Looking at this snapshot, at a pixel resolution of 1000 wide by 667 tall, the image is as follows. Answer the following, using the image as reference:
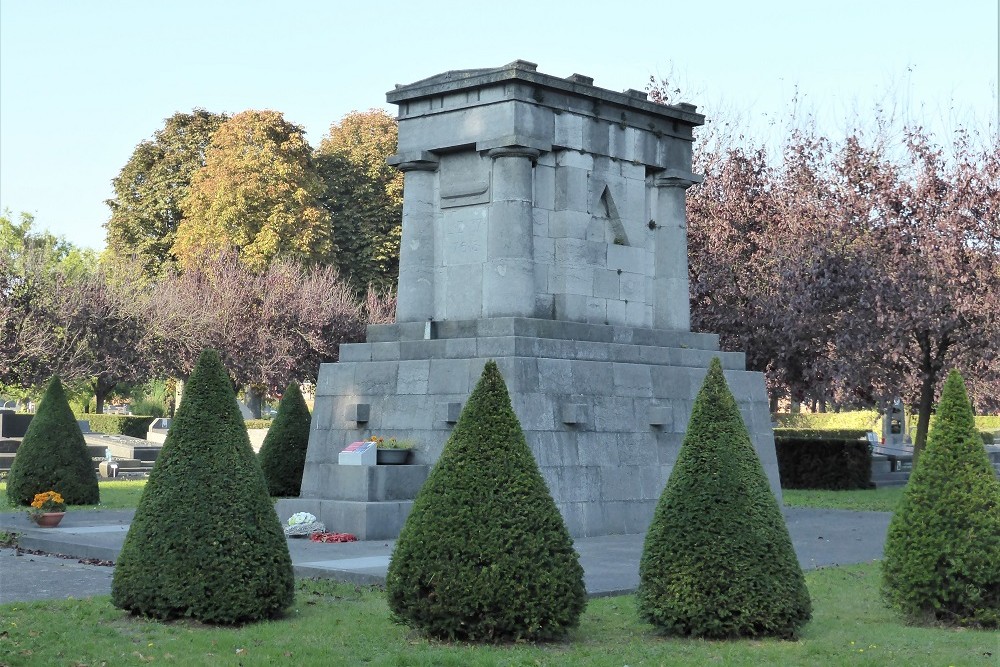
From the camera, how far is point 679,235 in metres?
24.5

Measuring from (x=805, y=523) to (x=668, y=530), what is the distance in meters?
12.8

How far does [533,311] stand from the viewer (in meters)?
21.6

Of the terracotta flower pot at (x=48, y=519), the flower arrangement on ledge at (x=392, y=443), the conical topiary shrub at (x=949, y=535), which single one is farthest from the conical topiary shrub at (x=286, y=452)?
the conical topiary shrub at (x=949, y=535)

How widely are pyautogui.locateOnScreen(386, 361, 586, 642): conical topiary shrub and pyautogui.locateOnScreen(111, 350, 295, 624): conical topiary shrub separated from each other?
61.0 inches

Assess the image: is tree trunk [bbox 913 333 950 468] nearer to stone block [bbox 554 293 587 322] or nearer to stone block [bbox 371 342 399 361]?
stone block [bbox 554 293 587 322]

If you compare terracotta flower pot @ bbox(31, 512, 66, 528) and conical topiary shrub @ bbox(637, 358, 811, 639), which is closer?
conical topiary shrub @ bbox(637, 358, 811, 639)

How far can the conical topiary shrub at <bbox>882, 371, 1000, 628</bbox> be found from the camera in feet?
38.6

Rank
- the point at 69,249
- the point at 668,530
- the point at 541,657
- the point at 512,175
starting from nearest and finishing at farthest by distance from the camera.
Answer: the point at 541,657
the point at 668,530
the point at 512,175
the point at 69,249

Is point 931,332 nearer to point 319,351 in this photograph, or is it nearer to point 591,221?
point 591,221

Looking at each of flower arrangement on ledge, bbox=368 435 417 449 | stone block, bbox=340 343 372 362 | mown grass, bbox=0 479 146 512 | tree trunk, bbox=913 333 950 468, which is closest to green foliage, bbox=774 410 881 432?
tree trunk, bbox=913 333 950 468

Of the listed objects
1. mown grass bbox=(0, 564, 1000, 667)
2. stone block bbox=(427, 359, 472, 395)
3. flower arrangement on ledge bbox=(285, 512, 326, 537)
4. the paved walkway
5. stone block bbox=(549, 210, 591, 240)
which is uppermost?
stone block bbox=(549, 210, 591, 240)

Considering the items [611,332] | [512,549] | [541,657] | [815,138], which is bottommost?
[541,657]

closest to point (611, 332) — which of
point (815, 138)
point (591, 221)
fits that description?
point (591, 221)

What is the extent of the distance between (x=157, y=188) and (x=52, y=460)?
39.5m
